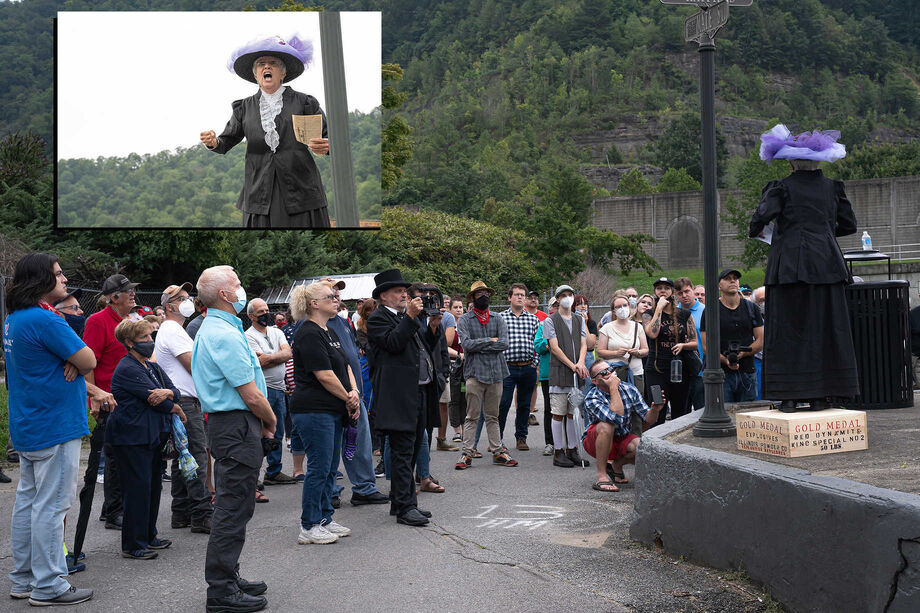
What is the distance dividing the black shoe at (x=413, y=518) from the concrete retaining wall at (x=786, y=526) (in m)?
1.75

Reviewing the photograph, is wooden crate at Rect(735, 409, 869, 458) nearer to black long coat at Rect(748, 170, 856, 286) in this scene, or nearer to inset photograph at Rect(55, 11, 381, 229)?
black long coat at Rect(748, 170, 856, 286)

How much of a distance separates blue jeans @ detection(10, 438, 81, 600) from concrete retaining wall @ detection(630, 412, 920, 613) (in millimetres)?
3705

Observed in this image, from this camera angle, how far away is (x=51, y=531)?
5332 mm

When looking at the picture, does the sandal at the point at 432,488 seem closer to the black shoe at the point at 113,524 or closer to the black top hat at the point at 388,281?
the black top hat at the point at 388,281

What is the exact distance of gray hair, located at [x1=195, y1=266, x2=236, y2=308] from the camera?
5.28m

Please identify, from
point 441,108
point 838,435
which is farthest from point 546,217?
point 441,108

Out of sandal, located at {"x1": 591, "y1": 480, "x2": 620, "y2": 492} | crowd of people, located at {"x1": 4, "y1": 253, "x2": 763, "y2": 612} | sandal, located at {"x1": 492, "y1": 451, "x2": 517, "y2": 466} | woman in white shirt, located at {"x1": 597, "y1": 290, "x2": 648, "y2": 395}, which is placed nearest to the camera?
crowd of people, located at {"x1": 4, "y1": 253, "x2": 763, "y2": 612}

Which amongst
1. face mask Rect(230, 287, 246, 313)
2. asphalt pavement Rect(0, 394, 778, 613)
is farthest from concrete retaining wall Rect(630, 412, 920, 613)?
face mask Rect(230, 287, 246, 313)

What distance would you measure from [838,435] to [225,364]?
3.99 metres

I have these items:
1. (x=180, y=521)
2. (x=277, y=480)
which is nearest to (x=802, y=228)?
(x=180, y=521)

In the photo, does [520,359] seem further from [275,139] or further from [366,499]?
[275,139]

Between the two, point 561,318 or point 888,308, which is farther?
point 561,318

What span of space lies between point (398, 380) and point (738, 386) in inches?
153

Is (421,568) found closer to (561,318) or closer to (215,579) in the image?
(215,579)
